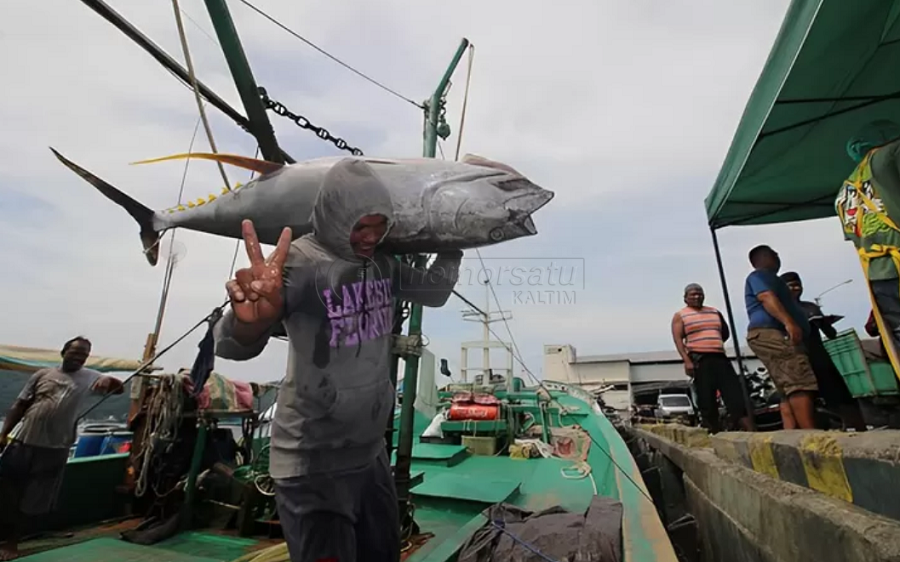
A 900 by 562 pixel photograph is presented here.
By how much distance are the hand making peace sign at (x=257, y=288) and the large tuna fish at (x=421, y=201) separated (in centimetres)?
42

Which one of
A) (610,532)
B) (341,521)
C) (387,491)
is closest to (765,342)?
(610,532)

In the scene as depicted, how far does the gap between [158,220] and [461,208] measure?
169 cm

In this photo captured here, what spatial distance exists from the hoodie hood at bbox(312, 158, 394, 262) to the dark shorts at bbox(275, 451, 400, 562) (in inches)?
29.5

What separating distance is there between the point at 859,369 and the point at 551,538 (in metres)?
2.16

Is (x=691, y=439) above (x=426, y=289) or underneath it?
underneath

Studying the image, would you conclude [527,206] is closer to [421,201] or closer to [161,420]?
[421,201]

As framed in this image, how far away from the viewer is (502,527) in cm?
241

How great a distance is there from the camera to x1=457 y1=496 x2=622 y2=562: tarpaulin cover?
2.07 meters

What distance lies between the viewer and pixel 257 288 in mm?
1229

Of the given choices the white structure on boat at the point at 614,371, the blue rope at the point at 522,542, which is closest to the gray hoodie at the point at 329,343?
the blue rope at the point at 522,542

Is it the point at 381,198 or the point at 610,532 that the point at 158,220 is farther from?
the point at 610,532

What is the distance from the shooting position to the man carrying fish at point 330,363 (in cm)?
133

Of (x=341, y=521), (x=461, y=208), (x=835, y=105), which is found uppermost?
Result: (x=835, y=105)

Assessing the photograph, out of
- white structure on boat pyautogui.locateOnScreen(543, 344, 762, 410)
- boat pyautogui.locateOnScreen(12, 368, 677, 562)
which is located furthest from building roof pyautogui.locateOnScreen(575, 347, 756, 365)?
boat pyautogui.locateOnScreen(12, 368, 677, 562)
